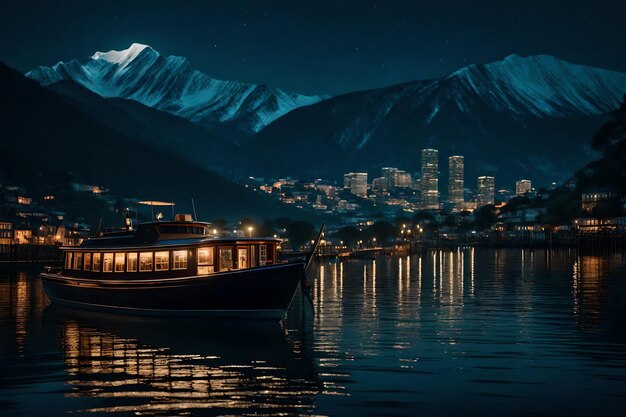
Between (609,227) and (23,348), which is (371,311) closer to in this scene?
(23,348)

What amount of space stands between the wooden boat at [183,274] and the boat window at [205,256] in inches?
1.7

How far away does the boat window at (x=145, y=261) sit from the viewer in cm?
3288

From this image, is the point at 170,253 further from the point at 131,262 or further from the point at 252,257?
the point at 252,257

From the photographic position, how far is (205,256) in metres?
31.6

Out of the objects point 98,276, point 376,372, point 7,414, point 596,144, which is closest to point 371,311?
point 98,276

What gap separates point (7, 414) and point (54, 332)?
552 inches

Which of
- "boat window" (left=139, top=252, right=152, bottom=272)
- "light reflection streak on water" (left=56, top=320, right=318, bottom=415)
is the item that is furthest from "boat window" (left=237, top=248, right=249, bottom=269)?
"light reflection streak on water" (left=56, top=320, right=318, bottom=415)

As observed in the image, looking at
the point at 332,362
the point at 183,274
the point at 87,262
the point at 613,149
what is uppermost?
the point at 613,149

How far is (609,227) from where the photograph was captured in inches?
5453

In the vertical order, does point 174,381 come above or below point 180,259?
below

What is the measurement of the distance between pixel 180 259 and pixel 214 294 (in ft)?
8.14

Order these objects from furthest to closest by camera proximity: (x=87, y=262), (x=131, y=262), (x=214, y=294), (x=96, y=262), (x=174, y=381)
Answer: (x=87, y=262) < (x=96, y=262) < (x=131, y=262) < (x=214, y=294) < (x=174, y=381)

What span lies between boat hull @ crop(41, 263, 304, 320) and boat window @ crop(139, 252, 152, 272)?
0.58 m

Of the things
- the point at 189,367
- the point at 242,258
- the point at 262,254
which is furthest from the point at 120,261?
the point at 189,367
